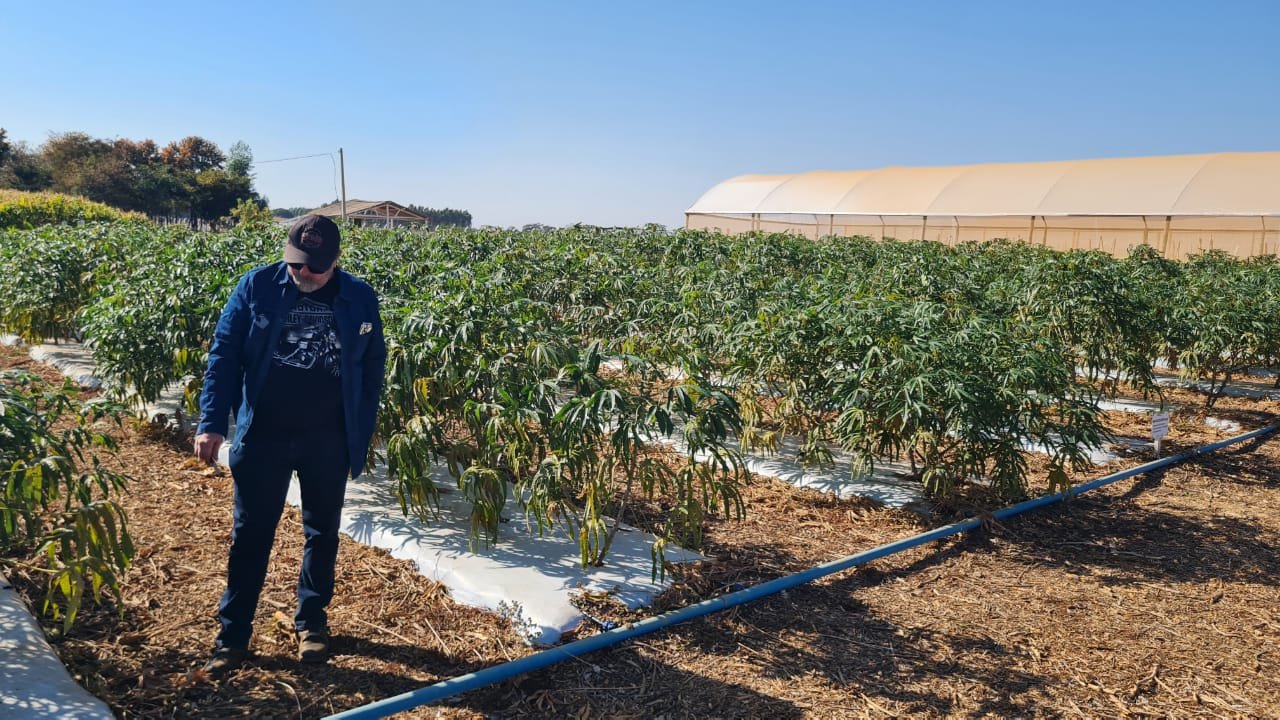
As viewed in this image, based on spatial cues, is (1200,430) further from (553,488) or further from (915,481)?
(553,488)

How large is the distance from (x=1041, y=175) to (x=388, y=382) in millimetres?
28049

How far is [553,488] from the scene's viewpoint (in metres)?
3.47

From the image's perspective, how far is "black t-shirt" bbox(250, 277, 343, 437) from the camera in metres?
2.77

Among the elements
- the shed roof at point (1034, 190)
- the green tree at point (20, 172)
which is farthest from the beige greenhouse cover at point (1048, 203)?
the green tree at point (20, 172)

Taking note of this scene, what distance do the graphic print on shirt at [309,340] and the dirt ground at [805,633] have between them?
1.04 metres

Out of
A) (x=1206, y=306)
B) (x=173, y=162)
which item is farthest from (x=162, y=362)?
(x=173, y=162)

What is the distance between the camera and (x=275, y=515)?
2.85 meters

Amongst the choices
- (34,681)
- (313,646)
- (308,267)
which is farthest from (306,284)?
(34,681)

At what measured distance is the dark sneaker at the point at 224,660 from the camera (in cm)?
276

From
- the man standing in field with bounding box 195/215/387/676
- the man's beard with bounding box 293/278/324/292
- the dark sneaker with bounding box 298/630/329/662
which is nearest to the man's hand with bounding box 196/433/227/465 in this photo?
the man standing in field with bounding box 195/215/387/676

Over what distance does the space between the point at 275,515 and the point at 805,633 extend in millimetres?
2051

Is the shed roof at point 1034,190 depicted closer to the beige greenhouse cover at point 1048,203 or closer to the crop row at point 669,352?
the beige greenhouse cover at point 1048,203

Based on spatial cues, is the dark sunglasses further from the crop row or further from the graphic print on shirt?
the crop row

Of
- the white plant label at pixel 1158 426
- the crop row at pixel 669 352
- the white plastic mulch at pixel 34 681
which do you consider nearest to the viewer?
the white plastic mulch at pixel 34 681
